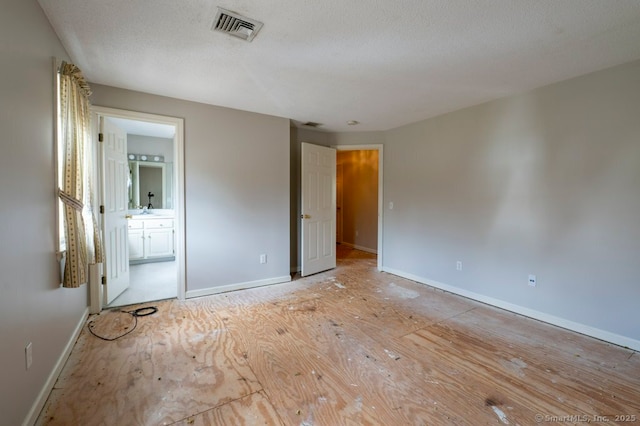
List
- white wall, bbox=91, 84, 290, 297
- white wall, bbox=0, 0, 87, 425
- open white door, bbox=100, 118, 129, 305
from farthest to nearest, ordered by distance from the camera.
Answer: white wall, bbox=91, 84, 290, 297 < open white door, bbox=100, 118, 129, 305 < white wall, bbox=0, 0, 87, 425

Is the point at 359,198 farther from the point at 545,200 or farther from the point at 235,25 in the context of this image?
the point at 235,25

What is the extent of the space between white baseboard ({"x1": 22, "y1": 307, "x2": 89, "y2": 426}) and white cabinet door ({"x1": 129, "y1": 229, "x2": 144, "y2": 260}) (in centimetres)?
269

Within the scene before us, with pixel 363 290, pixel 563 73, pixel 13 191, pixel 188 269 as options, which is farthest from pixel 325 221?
pixel 13 191

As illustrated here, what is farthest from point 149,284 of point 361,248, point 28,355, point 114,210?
point 361,248

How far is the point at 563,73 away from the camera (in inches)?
95.9

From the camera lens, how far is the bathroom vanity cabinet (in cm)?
486

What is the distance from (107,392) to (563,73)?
4326 mm

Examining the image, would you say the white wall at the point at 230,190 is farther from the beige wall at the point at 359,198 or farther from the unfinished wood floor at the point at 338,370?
the beige wall at the point at 359,198

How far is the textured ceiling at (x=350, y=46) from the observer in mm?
1656

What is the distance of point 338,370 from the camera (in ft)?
6.42

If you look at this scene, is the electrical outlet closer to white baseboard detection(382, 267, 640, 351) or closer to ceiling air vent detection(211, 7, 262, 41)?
ceiling air vent detection(211, 7, 262, 41)

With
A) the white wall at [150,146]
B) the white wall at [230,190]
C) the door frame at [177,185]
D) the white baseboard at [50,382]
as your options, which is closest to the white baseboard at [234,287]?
the white wall at [230,190]

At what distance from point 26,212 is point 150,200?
13.9ft

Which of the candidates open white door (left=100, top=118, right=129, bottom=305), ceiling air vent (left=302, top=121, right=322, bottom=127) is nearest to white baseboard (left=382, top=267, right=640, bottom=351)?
ceiling air vent (left=302, top=121, right=322, bottom=127)
